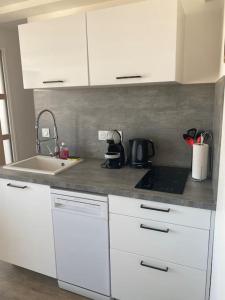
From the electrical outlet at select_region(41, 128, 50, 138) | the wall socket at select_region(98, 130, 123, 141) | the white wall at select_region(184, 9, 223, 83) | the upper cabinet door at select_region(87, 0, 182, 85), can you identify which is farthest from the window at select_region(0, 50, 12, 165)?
the white wall at select_region(184, 9, 223, 83)

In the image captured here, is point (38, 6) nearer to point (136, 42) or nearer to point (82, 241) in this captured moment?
point (136, 42)

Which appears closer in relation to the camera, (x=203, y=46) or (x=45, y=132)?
(x=203, y=46)

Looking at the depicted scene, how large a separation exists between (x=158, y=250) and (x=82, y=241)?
0.53 meters

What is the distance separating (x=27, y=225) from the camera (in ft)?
6.16

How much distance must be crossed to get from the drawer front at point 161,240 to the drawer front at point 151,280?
5 centimetres

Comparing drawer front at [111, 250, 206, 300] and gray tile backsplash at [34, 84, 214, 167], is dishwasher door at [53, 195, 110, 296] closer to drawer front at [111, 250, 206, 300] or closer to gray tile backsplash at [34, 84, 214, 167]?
drawer front at [111, 250, 206, 300]

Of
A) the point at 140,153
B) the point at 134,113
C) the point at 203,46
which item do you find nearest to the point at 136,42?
the point at 203,46

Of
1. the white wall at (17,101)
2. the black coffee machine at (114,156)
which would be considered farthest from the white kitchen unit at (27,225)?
the white wall at (17,101)

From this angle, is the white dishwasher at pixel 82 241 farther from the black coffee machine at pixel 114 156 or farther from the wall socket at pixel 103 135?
the wall socket at pixel 103 135

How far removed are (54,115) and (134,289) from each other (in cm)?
162

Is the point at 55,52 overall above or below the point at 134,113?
above

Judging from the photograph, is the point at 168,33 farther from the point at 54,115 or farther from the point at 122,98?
the point at 54,115

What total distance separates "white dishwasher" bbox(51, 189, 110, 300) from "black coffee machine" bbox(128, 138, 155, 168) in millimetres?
481

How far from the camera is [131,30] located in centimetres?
152
